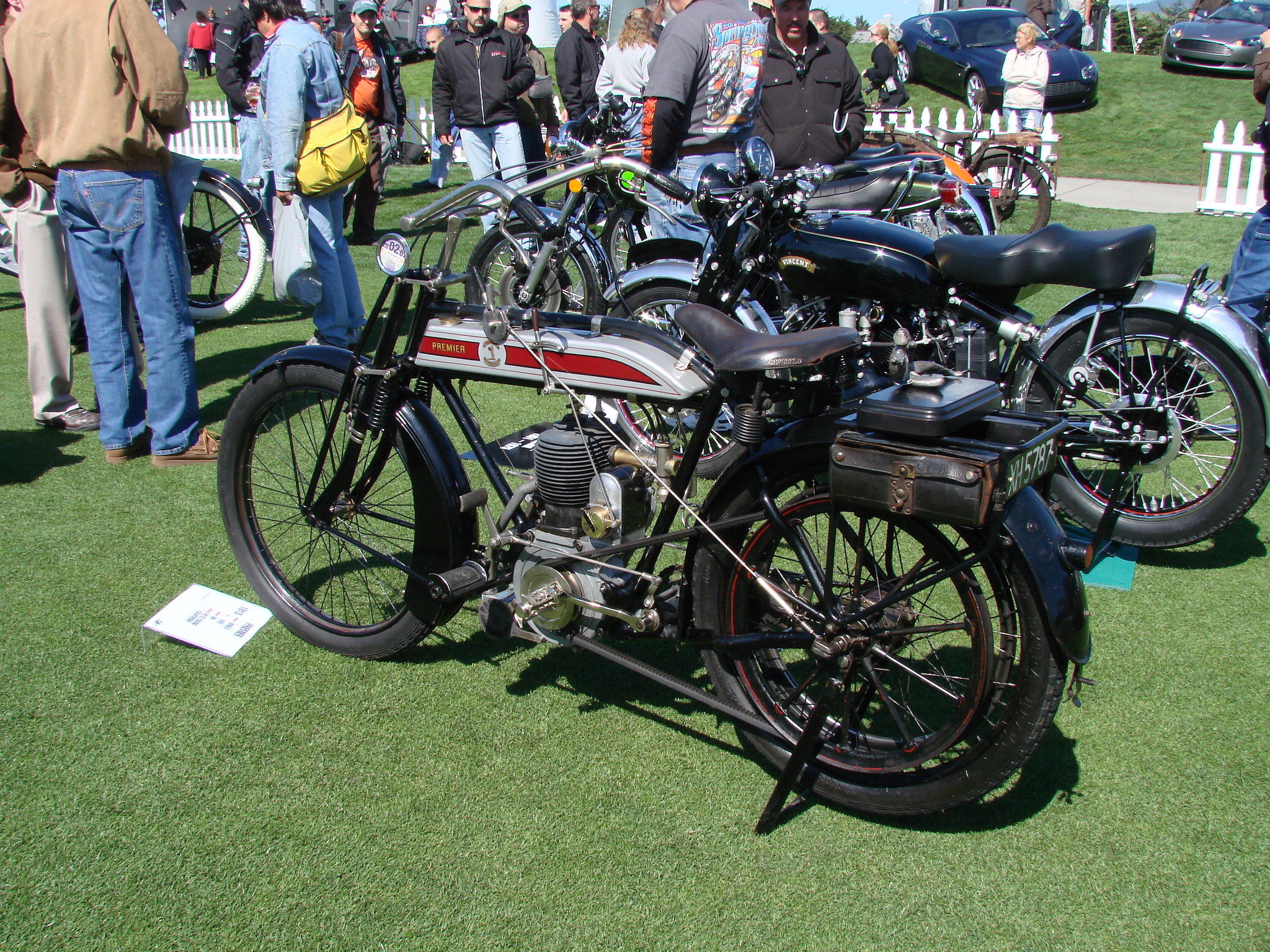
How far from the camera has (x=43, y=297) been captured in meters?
5.28

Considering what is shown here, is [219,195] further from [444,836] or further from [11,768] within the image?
[444,836]

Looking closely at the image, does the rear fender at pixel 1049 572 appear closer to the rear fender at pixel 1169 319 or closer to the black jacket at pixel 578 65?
the rear fender at pixel 1169 319

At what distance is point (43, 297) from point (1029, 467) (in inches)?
204

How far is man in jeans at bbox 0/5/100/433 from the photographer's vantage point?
524 centimetres

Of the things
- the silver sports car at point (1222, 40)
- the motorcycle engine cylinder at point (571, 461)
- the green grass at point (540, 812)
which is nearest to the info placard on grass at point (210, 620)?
the green grass at point (540, 812)

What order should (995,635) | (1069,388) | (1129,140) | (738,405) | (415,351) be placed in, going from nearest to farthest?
(995,635), (738,405), (415,351), (1069,388), (1129,140)

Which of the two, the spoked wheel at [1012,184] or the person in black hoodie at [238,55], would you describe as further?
the person in black hoodie at [238,55]

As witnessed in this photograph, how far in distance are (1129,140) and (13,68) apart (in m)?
16.7

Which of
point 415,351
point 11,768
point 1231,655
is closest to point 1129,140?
point 1231,655

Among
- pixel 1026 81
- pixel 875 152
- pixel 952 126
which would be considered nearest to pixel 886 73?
pixel 1026 81

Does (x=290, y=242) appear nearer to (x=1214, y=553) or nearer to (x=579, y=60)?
(x=1214, y=553)

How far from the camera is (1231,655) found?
3193 mm

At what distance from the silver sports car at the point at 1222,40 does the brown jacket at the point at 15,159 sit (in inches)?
817

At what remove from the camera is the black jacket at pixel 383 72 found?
9203 mm
